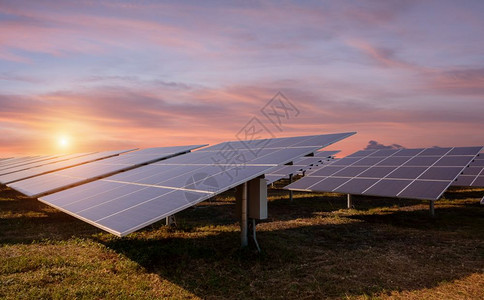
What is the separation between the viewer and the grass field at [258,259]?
26.6 ft

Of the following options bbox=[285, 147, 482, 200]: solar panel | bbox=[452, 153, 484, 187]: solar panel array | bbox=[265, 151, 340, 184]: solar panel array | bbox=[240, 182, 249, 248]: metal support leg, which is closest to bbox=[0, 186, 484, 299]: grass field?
bbox=[240, 182, 249, 248]: metal support leg

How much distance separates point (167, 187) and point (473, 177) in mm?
23054

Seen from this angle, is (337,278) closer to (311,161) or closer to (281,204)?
(281,204)

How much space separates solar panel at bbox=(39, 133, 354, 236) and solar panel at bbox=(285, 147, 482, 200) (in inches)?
224

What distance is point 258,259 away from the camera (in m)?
10.1

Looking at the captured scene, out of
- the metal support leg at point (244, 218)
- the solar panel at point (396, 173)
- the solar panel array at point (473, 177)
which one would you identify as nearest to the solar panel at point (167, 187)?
the metal support leg at point (244, 218)

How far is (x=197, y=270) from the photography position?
9398mm

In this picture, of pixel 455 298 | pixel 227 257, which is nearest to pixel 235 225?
pixel 227 257

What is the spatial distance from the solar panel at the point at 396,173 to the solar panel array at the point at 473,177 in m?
2.38

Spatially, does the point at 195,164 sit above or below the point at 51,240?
above

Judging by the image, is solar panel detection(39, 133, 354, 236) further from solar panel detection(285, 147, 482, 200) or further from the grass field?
solar panel detection(285, 147, 482, 200)

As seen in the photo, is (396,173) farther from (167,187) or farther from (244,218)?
(167,187)

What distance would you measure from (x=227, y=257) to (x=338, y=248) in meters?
4.06

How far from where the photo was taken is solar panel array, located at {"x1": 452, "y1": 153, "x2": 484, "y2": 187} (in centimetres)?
2202
